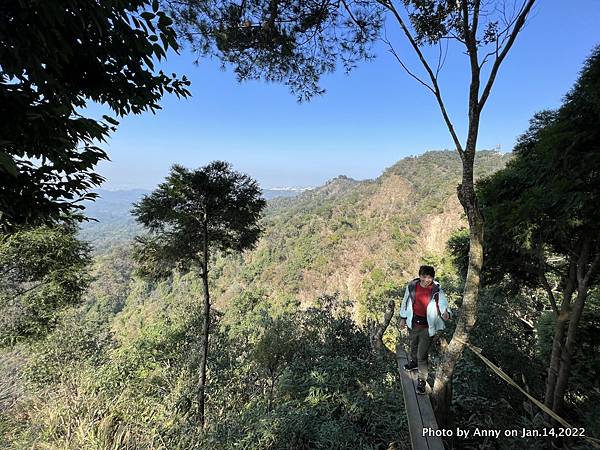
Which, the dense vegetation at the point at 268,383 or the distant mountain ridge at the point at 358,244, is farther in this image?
the distant mountain ridge at the point at 358,244

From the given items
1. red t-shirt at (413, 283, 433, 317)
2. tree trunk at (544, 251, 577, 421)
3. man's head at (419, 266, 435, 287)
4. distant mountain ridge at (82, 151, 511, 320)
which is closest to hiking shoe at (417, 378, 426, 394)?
red t-shirt at (413, 283, 433, 317)

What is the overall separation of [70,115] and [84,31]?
1.68 feet

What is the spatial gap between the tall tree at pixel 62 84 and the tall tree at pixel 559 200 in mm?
4746

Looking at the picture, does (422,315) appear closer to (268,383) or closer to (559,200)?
(559,200)

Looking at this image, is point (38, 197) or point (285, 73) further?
point (285, 73)

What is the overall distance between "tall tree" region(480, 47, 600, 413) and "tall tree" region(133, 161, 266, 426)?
6.13m

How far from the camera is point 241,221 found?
346 inches

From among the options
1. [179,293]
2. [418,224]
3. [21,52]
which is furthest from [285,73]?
[418,224]

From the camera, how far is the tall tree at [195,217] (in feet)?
26.2

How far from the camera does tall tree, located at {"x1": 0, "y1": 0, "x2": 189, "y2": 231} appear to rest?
4.88 feet

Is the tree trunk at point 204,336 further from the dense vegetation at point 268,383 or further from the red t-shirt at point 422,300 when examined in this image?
the red t-shirt at point 422,300

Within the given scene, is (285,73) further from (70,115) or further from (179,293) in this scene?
(179,293)

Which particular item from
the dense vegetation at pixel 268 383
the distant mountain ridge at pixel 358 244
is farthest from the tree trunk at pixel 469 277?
the distant mountain ridge at pixel 358 244

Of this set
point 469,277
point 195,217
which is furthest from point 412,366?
point 195,217
